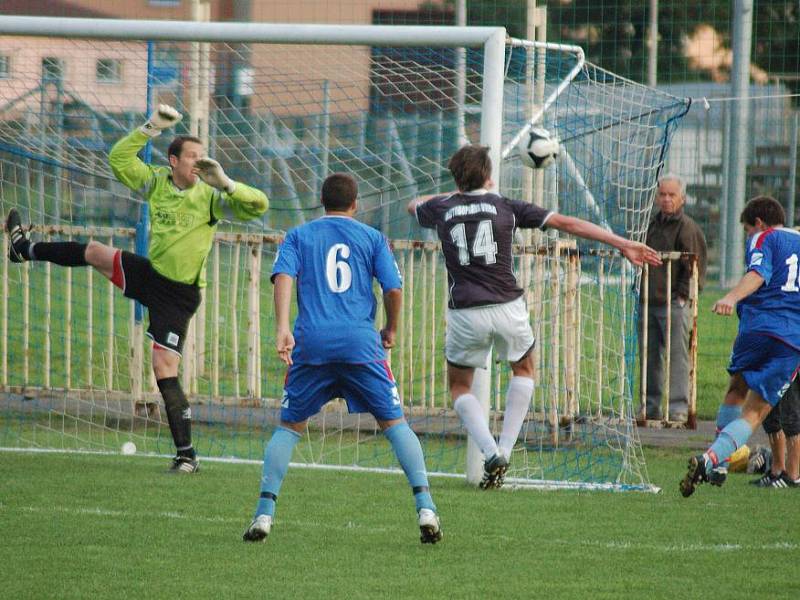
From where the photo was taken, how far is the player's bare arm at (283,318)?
6.50 metres

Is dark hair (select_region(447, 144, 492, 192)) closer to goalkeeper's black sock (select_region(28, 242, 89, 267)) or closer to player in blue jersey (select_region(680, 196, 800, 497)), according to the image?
player in blue jersey (select_region(680, 196, 800, 497))

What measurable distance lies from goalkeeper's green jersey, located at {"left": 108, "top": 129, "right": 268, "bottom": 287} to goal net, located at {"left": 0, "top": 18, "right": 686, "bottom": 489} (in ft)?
2.85

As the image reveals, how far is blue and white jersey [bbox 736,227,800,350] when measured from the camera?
8.49 m

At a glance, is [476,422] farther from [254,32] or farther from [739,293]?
[254,32]

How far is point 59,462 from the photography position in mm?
9648

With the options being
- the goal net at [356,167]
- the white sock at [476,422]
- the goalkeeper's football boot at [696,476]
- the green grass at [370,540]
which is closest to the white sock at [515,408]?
the white sock at [476,422]

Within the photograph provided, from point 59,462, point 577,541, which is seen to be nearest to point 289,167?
point 59,462

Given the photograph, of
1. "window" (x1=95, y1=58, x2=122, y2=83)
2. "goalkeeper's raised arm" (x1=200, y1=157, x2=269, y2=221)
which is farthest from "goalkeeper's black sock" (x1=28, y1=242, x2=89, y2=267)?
"window" (x1=95, y1=58, x2=122, y2=83)

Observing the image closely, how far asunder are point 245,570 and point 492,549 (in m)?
1.30

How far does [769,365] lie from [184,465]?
3919 millimetres

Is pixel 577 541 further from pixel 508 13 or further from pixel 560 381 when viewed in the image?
pixel 508 13

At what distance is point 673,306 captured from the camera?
12039 mm

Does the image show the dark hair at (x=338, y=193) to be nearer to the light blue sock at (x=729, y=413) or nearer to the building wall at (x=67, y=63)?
the light blue sock at (x=729, y=413)

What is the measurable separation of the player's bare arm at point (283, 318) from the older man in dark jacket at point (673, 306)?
598 centimetres
